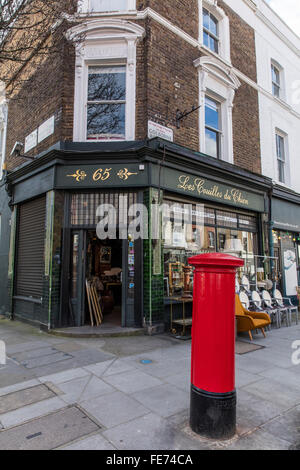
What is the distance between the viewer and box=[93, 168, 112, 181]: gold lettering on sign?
731 centimetres

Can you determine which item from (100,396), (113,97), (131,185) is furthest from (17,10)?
(100,396)

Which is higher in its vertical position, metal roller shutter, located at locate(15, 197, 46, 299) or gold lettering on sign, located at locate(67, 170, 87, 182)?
gold lettering on sign, located at locate(67, 170, 87, 182)

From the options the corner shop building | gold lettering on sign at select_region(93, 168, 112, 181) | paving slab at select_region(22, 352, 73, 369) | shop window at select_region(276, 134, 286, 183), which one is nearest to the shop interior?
the corner shop building

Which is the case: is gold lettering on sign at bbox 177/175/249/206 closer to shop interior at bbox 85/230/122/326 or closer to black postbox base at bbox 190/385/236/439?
shop interior at bbox 85/230/122/326

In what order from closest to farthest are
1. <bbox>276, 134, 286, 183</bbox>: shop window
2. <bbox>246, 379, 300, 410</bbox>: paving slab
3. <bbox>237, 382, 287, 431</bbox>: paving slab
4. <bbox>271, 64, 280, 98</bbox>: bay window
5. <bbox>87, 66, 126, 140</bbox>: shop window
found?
1. <bbox>237, 382, 287, 431</bbox>: paving slab
2. <bbox>246, 379, 300, 410</bbox>: paving slab
3. <bbox>87, 66, 126, 140</bbox>: shop window
4. <bbox>276, 134, 286, 183</bbox>: shop window
5. <bbox>271, 64, 280, 98</bbox>: bay window

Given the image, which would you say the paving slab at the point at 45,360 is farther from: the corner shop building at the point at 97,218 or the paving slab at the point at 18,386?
the corner shop building at the point at 97,218

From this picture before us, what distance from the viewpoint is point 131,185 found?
23.6 ft

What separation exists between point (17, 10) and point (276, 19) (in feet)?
41.3

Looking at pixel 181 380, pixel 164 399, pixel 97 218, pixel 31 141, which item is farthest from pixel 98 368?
pixel 31 141

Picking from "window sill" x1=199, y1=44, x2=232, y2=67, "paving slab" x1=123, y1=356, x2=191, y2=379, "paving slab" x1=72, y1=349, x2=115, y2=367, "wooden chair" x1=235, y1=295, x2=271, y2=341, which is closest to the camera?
"paving slab" x1=123, y1=356, x2=191, y2=379

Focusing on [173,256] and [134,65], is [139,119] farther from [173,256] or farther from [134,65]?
[173,256]

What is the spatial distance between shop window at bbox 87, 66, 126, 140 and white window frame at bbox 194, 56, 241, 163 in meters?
2.48

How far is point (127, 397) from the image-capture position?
3.53 metres

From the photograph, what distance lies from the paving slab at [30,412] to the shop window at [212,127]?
8.13 m
